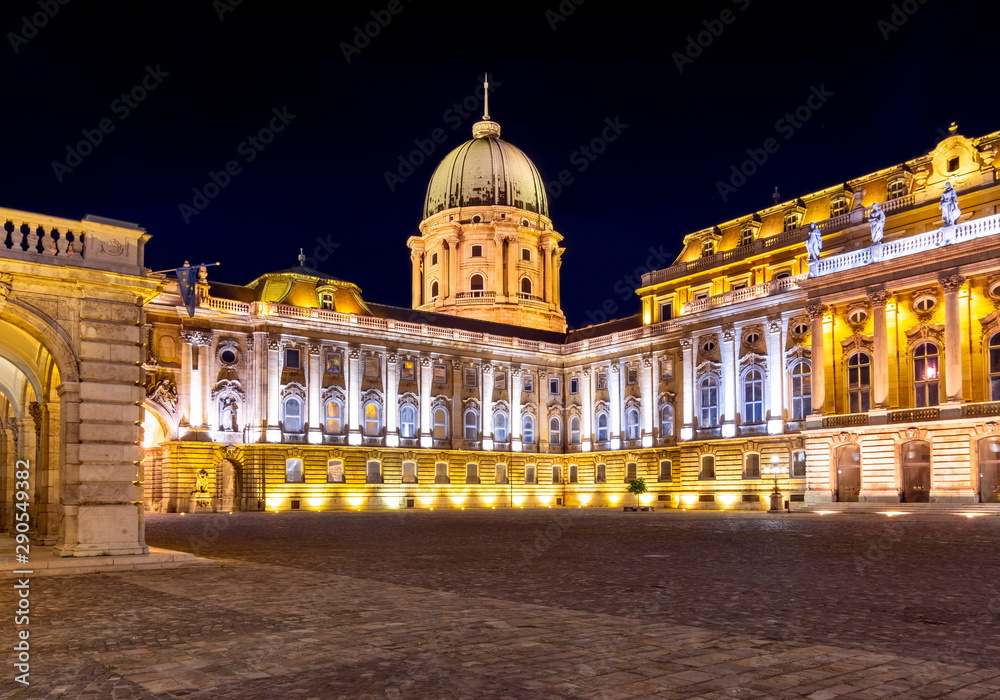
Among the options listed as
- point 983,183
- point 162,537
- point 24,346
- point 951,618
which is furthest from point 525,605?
point 983,183

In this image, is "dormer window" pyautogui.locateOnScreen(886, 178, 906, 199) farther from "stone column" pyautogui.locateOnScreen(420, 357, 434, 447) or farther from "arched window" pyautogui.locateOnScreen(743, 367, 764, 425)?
"stone column" pyautogui.locateOnScreen(420, 357, 434, 447)

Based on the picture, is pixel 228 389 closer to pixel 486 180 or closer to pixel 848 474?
pixel 848 474

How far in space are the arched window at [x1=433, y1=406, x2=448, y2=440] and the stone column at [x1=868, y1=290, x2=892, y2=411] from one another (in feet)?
107

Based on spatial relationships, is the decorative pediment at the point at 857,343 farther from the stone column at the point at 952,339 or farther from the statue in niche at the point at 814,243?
the statue in niche at the point at 814,243

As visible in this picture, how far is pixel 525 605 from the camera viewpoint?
11.4 m

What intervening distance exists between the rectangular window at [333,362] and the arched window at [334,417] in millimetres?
2127

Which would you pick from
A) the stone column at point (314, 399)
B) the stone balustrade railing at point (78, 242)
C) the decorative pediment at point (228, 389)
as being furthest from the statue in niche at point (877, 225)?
the stone balustrade railing at point (78, 242)

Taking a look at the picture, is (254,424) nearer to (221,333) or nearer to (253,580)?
(221,333)

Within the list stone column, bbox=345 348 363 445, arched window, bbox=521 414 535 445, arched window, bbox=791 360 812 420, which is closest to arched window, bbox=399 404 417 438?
stone column, bbox=345 348 363 445

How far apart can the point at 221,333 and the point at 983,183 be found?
47.0m

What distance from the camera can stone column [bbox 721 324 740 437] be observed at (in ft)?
202

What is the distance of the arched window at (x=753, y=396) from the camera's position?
198 feet

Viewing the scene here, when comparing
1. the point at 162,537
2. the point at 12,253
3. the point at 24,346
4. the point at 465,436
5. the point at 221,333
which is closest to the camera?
the point at 12,253

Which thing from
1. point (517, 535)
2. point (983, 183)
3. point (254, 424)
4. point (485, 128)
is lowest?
point (517, 535)
